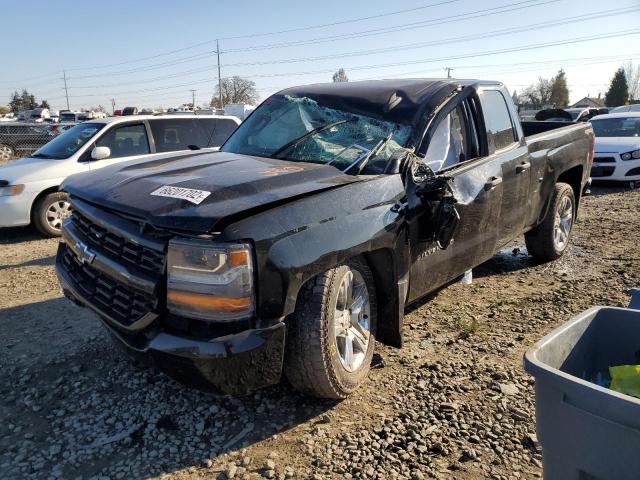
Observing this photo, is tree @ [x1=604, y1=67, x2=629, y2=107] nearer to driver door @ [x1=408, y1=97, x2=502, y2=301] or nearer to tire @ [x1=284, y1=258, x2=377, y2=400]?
driver door @ [x1=408, y1=97, x2=502, y2=301]

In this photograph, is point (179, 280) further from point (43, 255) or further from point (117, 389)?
point (43, 255)

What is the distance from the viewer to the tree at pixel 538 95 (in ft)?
253

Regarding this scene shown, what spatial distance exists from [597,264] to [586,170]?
3.74 ft

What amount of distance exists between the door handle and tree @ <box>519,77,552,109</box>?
3154 inches

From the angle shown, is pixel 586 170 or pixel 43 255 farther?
pixel 43 255

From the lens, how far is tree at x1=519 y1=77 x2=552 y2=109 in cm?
7706

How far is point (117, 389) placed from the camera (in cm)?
309

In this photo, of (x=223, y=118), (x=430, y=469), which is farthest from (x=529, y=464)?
(x=223, y=118)

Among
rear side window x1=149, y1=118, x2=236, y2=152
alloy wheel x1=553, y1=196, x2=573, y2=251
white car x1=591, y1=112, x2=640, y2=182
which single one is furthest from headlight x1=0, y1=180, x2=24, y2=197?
white car x1=591, y1=112, x2=640, y2=182

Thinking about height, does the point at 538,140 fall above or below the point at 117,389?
above

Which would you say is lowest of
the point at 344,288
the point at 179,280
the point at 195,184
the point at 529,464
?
the point at 529,464

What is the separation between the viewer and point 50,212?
724 cm

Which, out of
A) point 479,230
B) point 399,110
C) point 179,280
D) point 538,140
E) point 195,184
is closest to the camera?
point 179,280

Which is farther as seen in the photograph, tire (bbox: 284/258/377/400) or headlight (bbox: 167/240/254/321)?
tire (bbox: 284/258/377/400)
